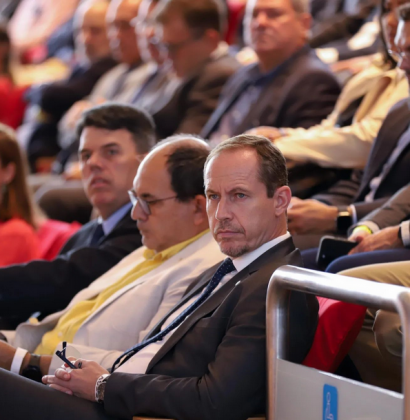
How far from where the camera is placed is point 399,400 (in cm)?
132

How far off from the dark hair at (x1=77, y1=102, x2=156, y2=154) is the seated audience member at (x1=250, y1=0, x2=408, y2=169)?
41 cm

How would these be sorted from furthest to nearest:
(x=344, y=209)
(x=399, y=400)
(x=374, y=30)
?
(x=374, y=30)
(x=344, y=209)
(x=399, y=400)

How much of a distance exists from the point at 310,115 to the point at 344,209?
2.26 feet

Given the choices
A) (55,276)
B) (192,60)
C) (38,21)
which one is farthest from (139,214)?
(38,21)

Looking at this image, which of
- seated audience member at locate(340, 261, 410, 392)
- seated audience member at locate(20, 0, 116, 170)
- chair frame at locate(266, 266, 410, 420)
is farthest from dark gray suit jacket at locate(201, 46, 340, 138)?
seated audience member at locate(20, 0, 116, 170)

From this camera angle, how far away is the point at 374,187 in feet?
8.79

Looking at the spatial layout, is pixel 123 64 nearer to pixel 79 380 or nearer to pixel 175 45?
pixel 175 45

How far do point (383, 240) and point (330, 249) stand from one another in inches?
6.2

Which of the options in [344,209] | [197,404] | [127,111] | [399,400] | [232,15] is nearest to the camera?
[399,400]

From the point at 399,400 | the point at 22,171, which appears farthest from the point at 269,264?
the point at 22,171

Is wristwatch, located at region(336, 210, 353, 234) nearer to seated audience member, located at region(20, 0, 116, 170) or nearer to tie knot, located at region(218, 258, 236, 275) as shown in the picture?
tie knot, located at region(218, 258, 236, 275)

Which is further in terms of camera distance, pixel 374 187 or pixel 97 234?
pixel 97 234

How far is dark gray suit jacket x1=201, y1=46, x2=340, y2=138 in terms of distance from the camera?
3.18 meters

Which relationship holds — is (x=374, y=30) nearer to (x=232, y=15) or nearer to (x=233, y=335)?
(x=232, y=15)
